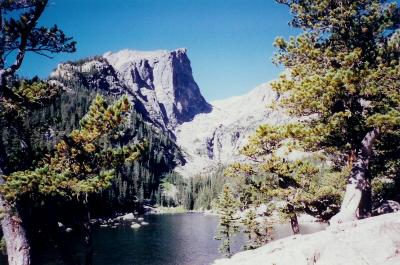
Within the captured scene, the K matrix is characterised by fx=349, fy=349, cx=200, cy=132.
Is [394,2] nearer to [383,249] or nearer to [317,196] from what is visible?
[317,196]

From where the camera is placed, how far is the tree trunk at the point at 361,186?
1731 cm

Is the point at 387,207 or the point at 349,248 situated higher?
the point at 387,207

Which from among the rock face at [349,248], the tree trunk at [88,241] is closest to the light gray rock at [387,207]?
the rock face at [349,248]

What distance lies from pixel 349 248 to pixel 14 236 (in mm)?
12716

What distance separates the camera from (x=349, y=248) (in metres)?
11.7

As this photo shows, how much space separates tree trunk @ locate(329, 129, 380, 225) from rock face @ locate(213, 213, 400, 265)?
3.78 metres

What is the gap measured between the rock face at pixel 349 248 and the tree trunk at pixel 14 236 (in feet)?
28.9

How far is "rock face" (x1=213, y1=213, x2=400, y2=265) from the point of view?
1125 centimetres

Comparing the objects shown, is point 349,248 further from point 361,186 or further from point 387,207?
point 387,207

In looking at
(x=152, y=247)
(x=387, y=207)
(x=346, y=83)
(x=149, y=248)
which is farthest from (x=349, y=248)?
(x=152, y=247)

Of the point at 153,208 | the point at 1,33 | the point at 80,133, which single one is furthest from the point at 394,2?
the point at 153,208

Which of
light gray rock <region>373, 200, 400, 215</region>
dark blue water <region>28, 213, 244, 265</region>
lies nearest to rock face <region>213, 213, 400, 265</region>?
light gray rock <region>373, 200, 400, 215</region>

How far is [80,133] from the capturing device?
1628cm

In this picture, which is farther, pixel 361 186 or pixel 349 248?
pixel 361 186
